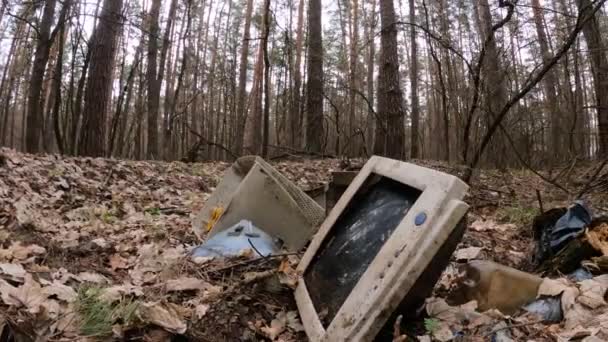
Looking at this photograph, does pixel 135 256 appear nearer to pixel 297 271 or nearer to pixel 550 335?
pixel 297 271

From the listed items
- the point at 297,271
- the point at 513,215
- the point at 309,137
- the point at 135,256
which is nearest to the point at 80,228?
the point at 135,256

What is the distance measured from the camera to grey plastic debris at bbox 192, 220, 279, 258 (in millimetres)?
2713

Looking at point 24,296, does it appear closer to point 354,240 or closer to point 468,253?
point 354,240

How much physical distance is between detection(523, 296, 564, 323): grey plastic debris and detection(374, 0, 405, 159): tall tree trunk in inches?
169

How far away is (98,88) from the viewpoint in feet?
22.3

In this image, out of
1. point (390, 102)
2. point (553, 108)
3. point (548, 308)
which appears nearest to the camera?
point (548, 308)

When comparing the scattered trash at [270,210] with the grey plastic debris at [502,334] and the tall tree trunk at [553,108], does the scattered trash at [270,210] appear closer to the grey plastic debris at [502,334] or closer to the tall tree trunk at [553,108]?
the grey plastic debris at [502,334]

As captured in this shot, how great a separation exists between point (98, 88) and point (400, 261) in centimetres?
638

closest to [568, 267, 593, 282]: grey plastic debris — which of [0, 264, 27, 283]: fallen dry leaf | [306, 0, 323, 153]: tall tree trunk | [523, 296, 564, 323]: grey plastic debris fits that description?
[523, 296, 564, 323]: grey plastic debris

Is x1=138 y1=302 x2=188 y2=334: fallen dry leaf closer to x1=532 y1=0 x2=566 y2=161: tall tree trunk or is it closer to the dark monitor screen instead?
the dark monitor screen

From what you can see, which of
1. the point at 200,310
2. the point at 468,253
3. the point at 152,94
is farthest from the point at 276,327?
the point at 152,94

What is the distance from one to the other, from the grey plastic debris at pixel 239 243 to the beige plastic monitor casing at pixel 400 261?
3.19 ft

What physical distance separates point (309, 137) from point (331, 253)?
6.04 m

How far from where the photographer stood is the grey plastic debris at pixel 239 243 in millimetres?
2713
